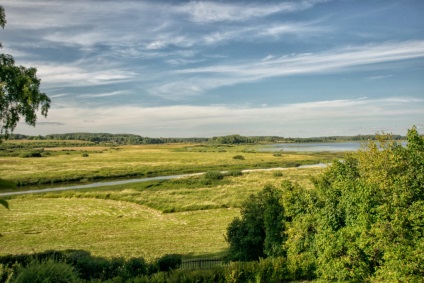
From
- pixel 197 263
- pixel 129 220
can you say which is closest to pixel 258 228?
pixel 197 263

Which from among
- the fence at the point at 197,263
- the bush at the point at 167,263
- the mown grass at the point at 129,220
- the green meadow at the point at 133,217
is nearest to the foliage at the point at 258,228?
the fence at the point at 197,263

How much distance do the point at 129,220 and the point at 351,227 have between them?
1347 inches

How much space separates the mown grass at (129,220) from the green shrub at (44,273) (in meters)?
18.6

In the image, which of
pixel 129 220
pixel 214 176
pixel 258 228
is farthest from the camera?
pixel 214 176

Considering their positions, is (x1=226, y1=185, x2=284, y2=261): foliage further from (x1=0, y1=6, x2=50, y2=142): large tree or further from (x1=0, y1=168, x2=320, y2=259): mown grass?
(x1=0, y1=6, x2=50, y2=142): large tree

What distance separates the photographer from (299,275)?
19.8m

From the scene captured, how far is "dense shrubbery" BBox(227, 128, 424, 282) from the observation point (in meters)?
17.0

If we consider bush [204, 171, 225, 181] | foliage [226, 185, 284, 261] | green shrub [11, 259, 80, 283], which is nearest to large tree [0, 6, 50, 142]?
green shrub [11, 259, 80, 283]

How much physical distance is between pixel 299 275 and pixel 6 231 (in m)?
35.3

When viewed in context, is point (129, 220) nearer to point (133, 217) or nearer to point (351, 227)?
point (133, 217)

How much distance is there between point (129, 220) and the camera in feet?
152

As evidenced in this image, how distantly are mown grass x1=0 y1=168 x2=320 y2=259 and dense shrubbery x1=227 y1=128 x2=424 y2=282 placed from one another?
9.72 meters

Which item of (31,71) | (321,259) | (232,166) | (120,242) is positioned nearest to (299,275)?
(321,259)

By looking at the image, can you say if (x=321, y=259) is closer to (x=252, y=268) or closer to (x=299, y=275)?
(x=299, y=275)
